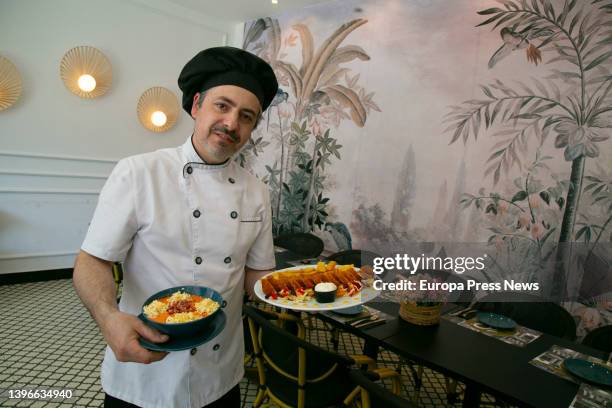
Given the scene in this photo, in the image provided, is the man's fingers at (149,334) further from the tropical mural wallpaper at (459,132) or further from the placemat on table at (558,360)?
the tropical mural wallpaper at (459,132)

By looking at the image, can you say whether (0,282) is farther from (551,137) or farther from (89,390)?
(551,137)

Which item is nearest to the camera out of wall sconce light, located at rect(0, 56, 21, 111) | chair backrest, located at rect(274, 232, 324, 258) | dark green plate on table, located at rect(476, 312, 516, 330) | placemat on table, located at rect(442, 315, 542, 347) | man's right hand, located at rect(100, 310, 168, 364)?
man's right hand, located at rect(100, 310, 168, 364)

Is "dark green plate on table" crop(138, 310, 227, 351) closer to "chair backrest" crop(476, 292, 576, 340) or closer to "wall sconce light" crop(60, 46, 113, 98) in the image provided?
"chair backrest" crop(476, 292, 576, 340)

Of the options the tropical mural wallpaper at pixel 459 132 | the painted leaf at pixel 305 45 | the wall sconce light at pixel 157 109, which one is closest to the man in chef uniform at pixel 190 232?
the tropical mural wallpaper at pixel 459 132

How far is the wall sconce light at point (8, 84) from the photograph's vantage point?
136 inches

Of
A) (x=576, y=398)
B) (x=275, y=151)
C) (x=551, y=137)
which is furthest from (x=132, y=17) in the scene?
(x=576, y=398)

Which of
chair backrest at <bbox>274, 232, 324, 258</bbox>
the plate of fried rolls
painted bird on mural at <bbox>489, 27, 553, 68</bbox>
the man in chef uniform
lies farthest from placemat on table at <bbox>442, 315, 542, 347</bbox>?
painted bird on mural at <bbox>489, 27, 553, 68</bbox>

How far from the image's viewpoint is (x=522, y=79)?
2.72m

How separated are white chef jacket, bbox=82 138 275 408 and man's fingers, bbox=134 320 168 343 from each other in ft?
0.83

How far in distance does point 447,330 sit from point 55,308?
3658mm

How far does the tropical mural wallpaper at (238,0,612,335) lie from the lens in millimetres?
2494

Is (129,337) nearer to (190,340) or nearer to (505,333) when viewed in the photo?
(190,340)

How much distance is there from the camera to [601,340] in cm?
204

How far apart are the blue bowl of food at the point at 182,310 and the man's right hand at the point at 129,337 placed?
0.09ft
